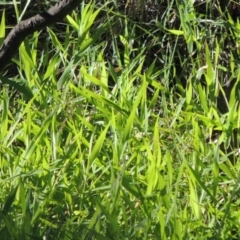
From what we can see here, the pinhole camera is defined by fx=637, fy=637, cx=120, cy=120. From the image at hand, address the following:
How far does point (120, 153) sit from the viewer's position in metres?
1.77

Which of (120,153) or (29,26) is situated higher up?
(29,26)

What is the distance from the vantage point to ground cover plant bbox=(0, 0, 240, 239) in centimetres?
155

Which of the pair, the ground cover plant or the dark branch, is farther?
the ground cover plant

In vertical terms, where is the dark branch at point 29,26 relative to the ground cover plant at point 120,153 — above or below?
above

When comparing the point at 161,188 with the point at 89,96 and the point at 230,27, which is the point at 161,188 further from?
the point at 230,27

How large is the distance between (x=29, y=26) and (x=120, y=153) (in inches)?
37.1

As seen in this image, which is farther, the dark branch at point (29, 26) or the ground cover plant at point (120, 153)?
the ground cover plant at point (120, 153)

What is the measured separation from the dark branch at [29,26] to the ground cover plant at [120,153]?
44cm

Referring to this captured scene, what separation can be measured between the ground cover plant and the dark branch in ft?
1.45

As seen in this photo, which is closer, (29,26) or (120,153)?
(29,26)

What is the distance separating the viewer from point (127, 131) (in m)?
1.77

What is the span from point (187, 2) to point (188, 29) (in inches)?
6.2

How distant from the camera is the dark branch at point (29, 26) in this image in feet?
2.82

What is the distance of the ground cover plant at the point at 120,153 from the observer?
1.55 m
